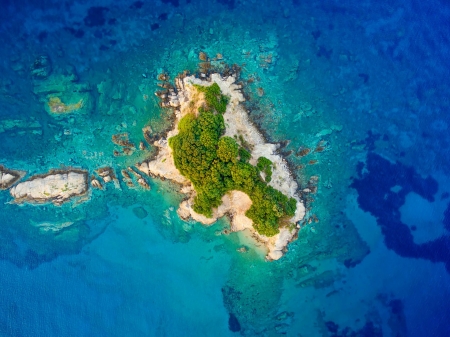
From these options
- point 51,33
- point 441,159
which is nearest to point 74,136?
point 51,33

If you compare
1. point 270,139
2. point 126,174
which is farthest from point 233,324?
point 270,139

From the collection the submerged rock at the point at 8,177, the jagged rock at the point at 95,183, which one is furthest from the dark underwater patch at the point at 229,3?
the submerged rock at the point at 8,177

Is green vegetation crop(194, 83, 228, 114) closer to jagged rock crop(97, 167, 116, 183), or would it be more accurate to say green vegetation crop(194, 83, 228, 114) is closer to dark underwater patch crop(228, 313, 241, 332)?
jagged rock crop(97, 167, 116, 183)

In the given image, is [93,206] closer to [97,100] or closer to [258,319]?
[97,100]

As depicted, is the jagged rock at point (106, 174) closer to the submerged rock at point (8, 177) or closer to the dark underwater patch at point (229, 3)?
the submerged rock at point (8, 177)

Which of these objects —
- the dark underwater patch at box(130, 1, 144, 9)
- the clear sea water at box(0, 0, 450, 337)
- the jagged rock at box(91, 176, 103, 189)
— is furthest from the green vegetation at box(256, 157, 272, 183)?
the dark underwater patch at box(130, 1, 144, 9)
